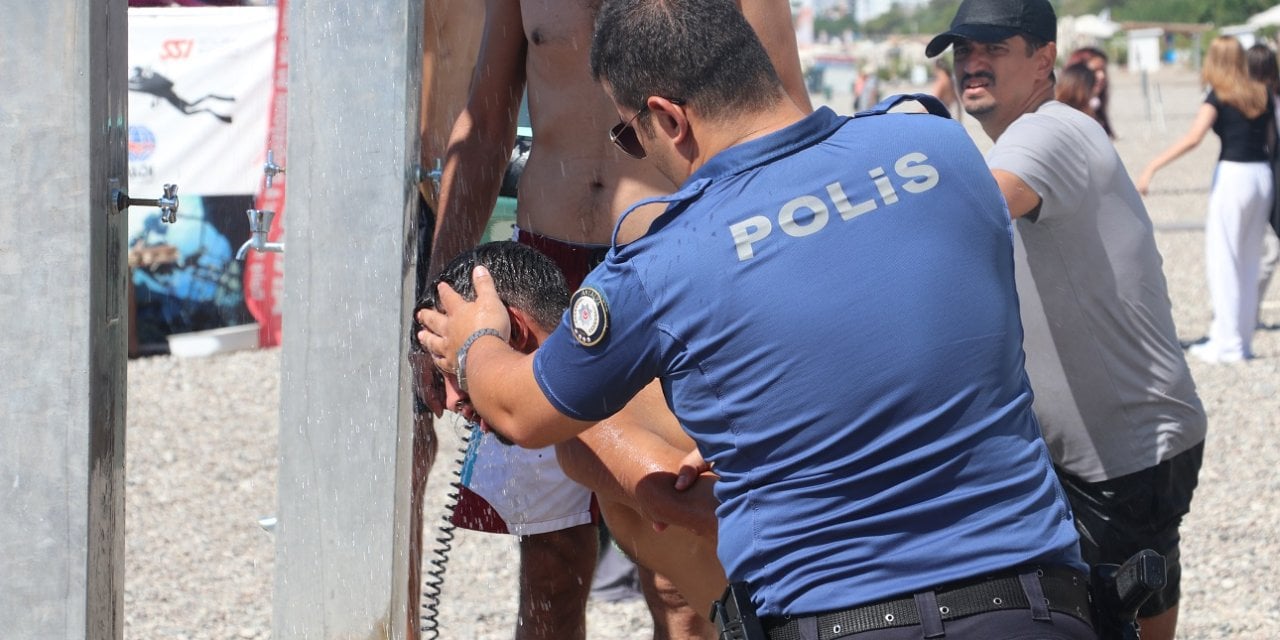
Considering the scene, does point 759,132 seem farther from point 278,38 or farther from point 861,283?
point 278,38

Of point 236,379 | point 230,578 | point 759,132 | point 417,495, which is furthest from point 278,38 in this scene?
point 759,132

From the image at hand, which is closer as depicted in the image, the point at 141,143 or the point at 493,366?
the point at 493,366

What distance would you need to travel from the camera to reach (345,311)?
2.61 meters

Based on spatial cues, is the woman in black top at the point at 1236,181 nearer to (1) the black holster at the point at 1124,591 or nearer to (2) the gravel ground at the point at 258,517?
(2) the gravel ground at the point at 258,517

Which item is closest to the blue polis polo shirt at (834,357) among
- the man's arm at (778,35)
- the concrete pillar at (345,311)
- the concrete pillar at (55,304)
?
the concrete pillar at (345,311)

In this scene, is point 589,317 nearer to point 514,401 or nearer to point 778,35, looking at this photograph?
point 514,401

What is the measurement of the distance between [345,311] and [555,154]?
0.99m

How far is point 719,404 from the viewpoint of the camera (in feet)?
6.87

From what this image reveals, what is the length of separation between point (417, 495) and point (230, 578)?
6.74 feet

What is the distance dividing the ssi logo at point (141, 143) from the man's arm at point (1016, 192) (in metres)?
6.88

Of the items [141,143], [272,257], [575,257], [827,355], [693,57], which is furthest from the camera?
[141,143]

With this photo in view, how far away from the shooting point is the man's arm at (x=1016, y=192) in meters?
3.28

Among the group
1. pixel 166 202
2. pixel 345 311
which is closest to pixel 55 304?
pixel 166 202

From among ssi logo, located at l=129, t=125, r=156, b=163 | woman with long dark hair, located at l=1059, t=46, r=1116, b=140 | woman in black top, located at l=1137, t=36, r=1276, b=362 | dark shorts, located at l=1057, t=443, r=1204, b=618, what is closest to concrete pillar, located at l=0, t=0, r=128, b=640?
dark shorts, located at l=1057, t=443, r=1204, b=618
